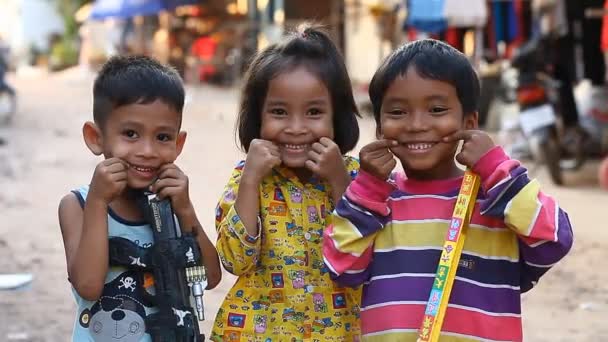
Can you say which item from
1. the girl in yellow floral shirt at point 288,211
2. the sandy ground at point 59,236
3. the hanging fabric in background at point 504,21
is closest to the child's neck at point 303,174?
the girl in yellow floral shirt at point 288,211

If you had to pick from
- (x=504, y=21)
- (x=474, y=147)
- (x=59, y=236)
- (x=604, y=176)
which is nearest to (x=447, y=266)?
(x=474, y=147)

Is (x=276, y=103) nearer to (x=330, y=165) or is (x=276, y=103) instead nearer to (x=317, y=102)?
(x=317, y=102)

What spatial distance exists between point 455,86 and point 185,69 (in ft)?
72.4

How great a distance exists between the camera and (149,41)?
86.8 ft

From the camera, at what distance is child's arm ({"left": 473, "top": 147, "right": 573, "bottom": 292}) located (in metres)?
1.86

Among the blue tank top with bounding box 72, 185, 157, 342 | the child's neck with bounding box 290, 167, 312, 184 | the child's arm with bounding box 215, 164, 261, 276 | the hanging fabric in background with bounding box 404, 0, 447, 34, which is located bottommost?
the hanging fabric in background with bounding box 404, 0, 447, 34

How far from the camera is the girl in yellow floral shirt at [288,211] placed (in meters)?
2.14

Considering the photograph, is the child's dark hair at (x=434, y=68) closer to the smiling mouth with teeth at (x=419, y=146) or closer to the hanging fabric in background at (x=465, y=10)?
the smiling mouth with teeth at (x=419, y=146)

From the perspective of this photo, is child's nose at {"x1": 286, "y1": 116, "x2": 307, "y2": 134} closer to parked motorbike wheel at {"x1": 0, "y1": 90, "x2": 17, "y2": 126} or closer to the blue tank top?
the blue tank top

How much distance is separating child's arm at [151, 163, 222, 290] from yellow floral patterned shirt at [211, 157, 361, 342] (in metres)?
0.04

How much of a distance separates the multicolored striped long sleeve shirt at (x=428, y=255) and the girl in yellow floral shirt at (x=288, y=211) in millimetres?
137

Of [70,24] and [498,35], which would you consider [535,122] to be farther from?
[70,24]

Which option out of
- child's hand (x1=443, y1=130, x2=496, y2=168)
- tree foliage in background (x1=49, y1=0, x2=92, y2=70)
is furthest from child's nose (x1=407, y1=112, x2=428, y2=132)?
tree foliage in background (x1=49, y1=0, x2=92, y2=70)

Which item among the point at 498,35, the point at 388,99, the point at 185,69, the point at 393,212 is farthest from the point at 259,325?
the point at 185,69
